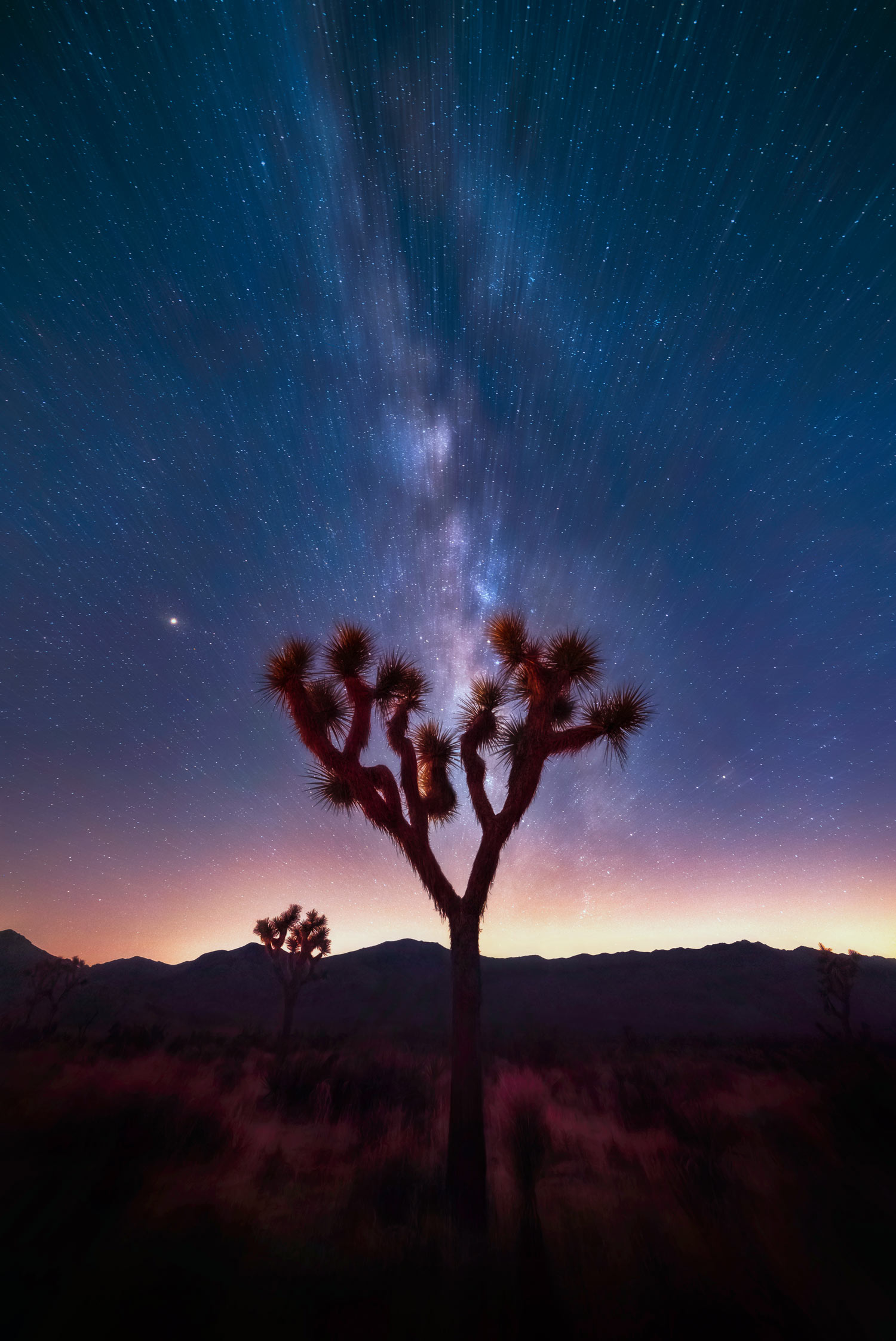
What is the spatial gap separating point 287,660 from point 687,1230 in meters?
9.84

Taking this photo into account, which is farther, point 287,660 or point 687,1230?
point 287,660

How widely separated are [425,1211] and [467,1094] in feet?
4.05

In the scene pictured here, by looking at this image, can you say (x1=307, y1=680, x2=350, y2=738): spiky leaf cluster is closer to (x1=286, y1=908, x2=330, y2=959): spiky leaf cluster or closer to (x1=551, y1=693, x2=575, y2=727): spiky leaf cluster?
(x1=551, y1=693, x2=575, y2=727): spiky leaf cluster

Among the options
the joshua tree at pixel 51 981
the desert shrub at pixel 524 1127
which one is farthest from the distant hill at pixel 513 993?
the desert shrub at pixel 524 1127

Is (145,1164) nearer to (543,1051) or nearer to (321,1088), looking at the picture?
(321,1088)

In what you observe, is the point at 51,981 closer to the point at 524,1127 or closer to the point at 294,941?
the point at 294,941

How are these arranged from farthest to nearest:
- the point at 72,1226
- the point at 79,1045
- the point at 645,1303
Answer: the point at 79,1045 < the point at 72,1226 < the point at 645,1303

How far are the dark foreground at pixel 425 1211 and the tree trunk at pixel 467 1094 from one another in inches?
12.4

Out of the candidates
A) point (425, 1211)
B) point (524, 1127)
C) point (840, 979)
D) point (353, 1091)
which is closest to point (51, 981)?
point (353, 1091)

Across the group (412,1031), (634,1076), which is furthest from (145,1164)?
(412,1031)

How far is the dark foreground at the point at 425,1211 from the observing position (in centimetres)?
426

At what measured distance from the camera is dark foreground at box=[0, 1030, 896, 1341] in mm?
4262

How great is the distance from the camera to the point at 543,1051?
16.7 meters

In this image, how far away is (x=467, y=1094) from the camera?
6934 mm
